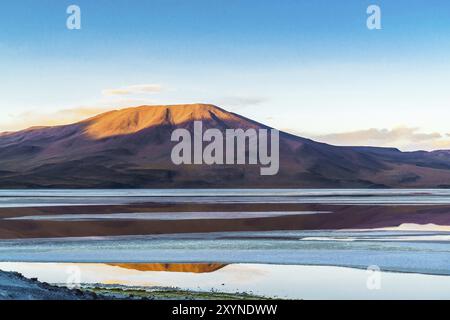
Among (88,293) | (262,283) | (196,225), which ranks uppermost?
(196,225)

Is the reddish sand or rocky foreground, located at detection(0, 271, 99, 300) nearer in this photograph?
rocky foreground, located at detection(0, 271, 99, 300)

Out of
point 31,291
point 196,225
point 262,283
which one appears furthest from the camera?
point 196,225

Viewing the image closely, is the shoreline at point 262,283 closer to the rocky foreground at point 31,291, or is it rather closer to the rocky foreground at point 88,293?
the rocky foreground at point 88,293

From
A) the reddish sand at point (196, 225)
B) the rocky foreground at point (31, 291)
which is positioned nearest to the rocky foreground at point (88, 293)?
the rocky foreground at point (31, 291)

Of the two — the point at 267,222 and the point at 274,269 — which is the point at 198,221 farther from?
the point at 274,269

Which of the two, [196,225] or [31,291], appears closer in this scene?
Result: [31,291]

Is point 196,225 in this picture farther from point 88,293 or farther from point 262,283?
point 88,293

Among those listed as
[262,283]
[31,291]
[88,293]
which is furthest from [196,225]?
[31,291]

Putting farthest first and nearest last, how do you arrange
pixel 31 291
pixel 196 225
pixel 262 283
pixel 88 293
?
1. pixel 196 225
2. pixel 262 283
3. pixel 88 293
4. pixel 31 291

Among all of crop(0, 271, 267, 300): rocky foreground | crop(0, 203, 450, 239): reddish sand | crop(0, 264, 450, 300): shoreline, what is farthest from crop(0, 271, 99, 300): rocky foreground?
crop(0, 203, 450, 239): reddish sand

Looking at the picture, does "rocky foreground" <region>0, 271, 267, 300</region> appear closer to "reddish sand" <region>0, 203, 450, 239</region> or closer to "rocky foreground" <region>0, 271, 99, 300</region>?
"rocky foreground" <region>0, 271, 99, 300</region>
